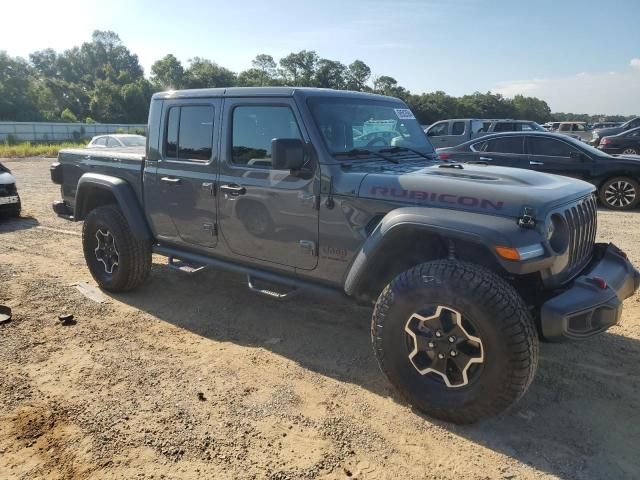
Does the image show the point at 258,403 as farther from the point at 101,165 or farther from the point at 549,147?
the point at 549,147

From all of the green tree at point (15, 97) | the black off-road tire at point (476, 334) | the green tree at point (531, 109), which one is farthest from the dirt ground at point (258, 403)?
the green tree at point (15, 97)

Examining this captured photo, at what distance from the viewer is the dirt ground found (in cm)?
260

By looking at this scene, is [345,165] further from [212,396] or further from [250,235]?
[212,396]

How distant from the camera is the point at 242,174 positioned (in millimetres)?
3879

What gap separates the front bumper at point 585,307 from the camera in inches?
106

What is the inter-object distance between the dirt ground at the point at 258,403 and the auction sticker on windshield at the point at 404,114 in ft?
5.95

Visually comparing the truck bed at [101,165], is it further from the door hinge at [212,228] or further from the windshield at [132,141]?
the windshield at [132,141]

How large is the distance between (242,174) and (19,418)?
2.17 m

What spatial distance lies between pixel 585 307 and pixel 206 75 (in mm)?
91199

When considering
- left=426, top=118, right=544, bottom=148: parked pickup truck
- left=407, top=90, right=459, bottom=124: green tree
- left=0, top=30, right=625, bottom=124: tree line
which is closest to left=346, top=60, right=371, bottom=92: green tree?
left=0, top=30, right=625, bottom=124: tree line

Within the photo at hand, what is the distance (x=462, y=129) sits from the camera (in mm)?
15789

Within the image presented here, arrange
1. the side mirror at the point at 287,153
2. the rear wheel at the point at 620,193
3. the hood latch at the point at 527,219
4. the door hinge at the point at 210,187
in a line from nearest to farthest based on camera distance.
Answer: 1. the hood latch at the point at 527,219
2. the side mirror at the point at 287,153
3. the door hinge at the point at 210,187
4. the rear wheel at the point at 620,193

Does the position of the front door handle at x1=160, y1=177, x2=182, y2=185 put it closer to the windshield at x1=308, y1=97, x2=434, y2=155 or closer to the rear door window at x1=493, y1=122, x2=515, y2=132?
the windshield at x1=308, y1=97, x2=434, y2=155

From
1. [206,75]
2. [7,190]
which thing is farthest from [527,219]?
[206,75]
